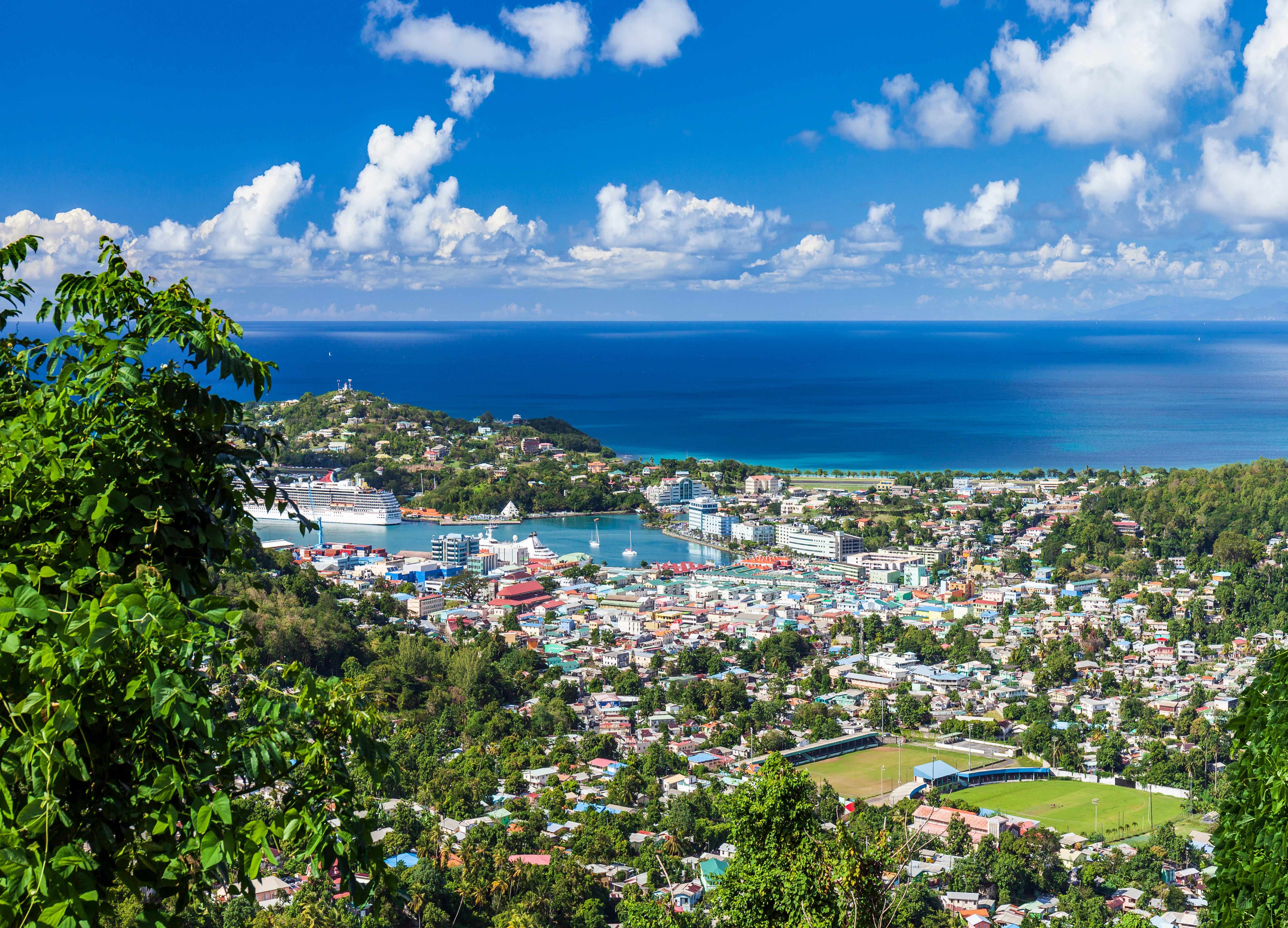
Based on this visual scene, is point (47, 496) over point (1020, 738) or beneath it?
over

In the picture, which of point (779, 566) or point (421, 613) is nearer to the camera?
point (421, 613)

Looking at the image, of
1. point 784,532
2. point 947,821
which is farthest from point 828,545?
point 947,821

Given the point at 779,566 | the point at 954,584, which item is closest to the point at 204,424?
the point at 954,584

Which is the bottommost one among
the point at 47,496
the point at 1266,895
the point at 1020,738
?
the point at 1020,738

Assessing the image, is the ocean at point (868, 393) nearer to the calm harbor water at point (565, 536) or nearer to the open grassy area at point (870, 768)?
the calm harbor water at point (565, 536)

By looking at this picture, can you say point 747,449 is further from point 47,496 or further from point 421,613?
point 47,496

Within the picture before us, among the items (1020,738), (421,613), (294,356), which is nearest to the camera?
(1020,738)

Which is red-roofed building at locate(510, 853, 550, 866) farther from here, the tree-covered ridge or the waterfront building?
the tree-covered ridge

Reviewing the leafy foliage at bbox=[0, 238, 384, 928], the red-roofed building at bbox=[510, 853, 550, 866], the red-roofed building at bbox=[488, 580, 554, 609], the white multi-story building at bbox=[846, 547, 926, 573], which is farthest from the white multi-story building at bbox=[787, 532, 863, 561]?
the leafy foliage at bbox=[0, 238, 384, 928]
